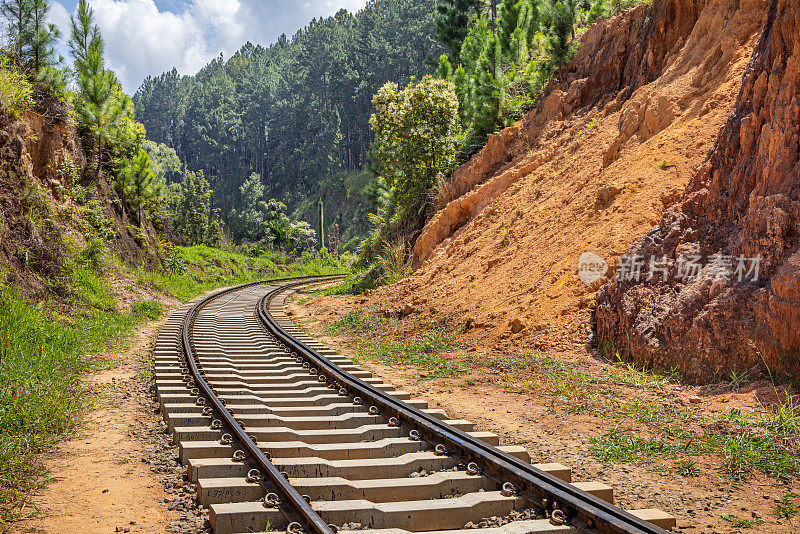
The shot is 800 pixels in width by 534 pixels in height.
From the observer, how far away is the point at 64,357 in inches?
354

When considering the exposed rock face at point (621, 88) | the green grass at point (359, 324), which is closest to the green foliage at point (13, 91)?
the green grass at point (359, 324)

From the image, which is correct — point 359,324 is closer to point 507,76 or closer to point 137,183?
point 507,76

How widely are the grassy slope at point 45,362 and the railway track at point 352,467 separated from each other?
1.04 meters

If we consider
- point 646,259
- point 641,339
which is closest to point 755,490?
point 641,339

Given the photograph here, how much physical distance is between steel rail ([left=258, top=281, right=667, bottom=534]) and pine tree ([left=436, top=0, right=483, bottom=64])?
109ft

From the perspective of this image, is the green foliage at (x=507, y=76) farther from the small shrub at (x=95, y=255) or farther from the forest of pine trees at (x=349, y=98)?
the small shrub at (x=95, y=255)

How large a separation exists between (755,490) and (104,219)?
62.3ft

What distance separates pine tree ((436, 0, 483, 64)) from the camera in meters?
36.6

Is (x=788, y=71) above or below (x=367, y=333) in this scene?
above

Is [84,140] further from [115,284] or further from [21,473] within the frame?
[21,473]

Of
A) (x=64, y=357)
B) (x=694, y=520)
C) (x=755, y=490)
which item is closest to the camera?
(x=694, y=520)

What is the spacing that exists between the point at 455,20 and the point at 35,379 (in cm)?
3486

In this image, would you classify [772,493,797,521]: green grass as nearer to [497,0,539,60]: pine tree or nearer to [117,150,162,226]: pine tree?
[497,0,539,60]: pine tree

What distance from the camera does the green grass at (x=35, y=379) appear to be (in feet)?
15.4
